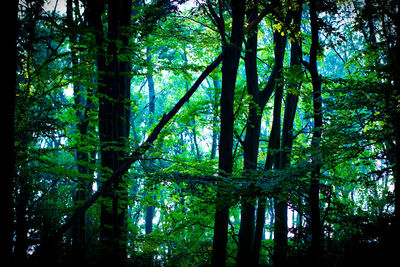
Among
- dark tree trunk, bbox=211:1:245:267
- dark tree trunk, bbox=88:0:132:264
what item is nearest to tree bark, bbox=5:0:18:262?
dark tree trunk, bbox=88:0:132:264

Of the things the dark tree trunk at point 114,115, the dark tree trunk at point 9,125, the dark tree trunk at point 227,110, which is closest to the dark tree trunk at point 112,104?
the dark tree trunk at point 114,115

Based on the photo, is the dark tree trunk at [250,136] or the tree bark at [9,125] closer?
the tree bark at [9,125]

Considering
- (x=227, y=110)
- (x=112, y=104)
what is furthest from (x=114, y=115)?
(x=227, y=110)

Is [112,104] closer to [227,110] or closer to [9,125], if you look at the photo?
[227,110]

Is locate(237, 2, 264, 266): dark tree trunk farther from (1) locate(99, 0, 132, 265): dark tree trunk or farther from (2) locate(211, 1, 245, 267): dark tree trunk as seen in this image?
(1) locate(99, 0, 132, 265): dark tree trunk

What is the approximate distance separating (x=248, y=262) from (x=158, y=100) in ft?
63.7

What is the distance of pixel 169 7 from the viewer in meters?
6.94

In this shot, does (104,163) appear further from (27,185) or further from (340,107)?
(340,107)

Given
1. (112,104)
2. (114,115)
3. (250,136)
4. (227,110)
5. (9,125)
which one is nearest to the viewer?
(9,125)

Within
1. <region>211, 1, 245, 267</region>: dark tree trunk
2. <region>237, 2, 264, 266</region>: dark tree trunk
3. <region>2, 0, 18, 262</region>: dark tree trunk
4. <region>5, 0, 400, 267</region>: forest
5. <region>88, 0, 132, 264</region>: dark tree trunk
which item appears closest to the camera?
<region>2, 0, 18, 262</region>: dark tree trunk

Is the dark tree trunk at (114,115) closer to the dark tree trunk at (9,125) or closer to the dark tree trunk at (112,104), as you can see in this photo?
the dark tree trunk at (112,104)

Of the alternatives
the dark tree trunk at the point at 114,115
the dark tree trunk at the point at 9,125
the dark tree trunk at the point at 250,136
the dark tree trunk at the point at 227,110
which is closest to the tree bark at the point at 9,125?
the dark tree trunk at the point at 9,125

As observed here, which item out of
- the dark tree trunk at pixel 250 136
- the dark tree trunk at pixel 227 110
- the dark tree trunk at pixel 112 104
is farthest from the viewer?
the dark tree trunk at pixel 250 136

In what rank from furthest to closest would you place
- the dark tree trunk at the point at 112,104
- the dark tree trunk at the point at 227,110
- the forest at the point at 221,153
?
the dark tree trunk at the point at 227,110
the dark tree trunk at the point at 112,104
the forest at the point at 221,153
